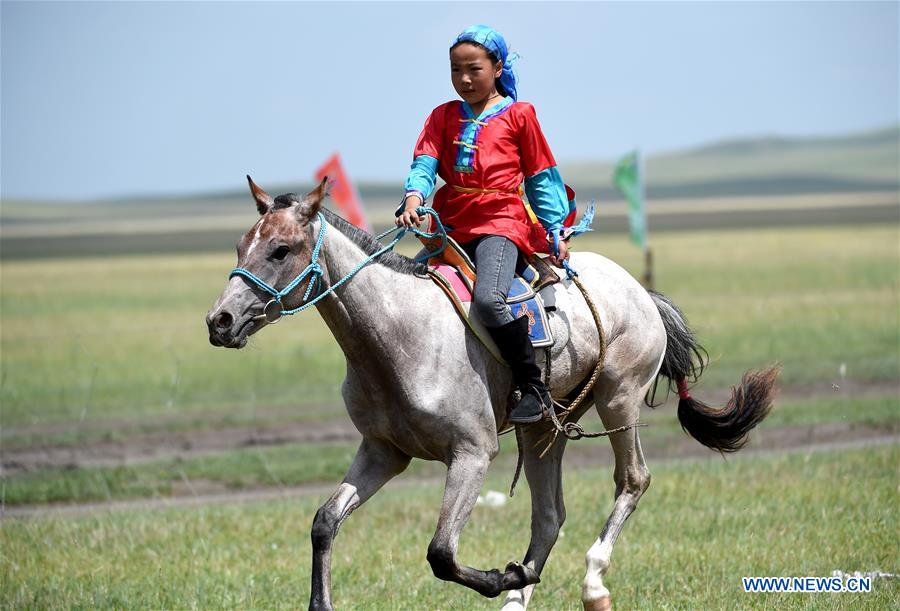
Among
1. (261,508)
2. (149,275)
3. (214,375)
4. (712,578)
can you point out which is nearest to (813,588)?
(712,578)

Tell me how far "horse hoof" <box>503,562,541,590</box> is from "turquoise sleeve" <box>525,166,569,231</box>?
184 cm

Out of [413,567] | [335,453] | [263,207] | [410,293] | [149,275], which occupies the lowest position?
[149,275]

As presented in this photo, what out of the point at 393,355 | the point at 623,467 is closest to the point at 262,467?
the point at 623,467

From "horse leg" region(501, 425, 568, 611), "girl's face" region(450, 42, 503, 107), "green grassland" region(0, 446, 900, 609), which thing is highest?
"girl's face" region(450, 42, 503, 107)

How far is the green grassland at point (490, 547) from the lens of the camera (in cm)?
785

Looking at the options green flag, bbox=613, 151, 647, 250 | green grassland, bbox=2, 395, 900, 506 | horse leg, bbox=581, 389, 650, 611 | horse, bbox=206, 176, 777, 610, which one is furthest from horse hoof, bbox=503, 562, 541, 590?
green flag, bbox=613, 151, 647, 250

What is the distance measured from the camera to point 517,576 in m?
6.54

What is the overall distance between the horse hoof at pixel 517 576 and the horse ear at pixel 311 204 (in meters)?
2.10

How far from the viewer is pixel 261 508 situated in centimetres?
1127

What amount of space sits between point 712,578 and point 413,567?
2076 mm

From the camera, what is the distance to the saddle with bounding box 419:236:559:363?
6.52 metres

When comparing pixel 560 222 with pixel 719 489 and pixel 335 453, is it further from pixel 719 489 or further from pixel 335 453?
pixel 335 453

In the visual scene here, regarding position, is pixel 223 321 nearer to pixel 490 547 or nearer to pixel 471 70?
pixel 471 70

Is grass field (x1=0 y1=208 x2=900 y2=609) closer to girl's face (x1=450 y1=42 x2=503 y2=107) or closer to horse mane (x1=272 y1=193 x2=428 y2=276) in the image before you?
horse mane (x1=272 y1=193 x2=428 y2=276)
